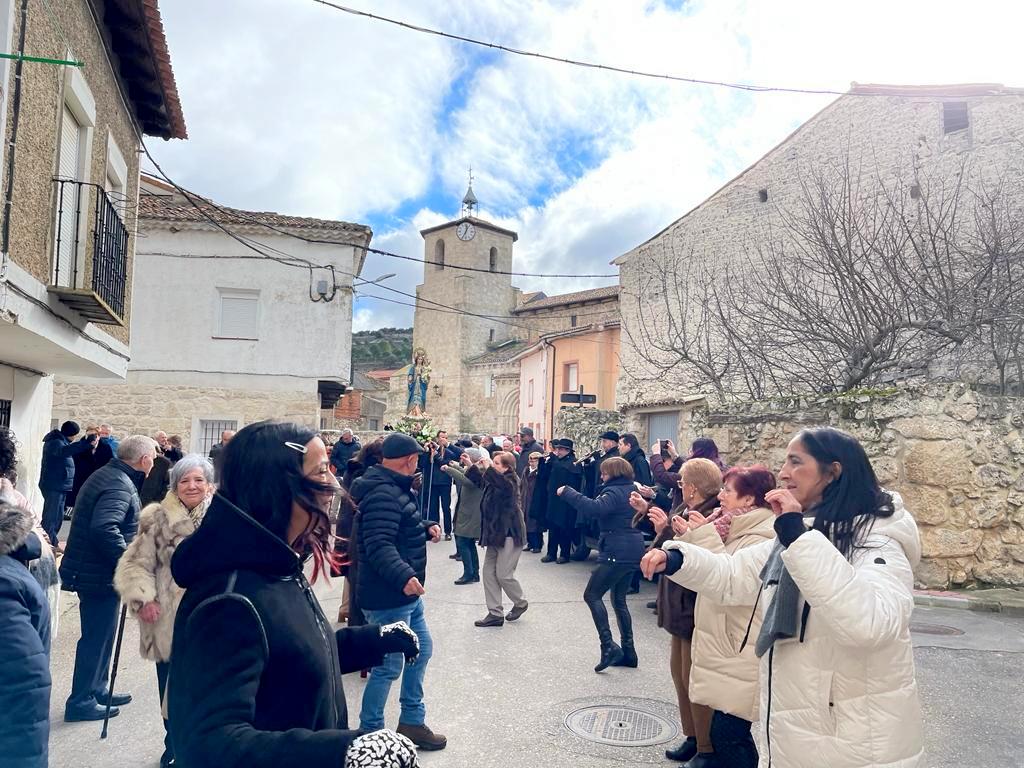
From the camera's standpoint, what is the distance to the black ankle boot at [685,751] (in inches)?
169

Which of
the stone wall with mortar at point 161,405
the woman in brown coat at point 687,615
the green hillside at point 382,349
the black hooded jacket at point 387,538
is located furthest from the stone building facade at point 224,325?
the green hillside at point 382,349

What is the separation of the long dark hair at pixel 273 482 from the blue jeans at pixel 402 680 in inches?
102

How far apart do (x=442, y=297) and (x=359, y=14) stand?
45797 mm

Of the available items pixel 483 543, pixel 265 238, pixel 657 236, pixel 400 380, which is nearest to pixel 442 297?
pixel 400 380

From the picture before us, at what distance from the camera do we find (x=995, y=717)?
4.90 metres

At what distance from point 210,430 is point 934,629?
1550cm

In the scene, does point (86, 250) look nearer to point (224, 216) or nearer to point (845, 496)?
point (845, 496)

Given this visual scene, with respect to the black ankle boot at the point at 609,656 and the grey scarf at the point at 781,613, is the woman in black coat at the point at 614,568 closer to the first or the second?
the black ankle boot at the point at 609,656

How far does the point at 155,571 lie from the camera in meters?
3.93

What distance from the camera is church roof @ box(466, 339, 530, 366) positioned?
4825 cm

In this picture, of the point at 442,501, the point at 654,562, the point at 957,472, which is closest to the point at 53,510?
the point at 442,501

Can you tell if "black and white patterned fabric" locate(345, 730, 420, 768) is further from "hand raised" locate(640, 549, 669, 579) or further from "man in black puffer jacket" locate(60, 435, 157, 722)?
"man in black puffer jacket" locate(60, 435, 157, 722)

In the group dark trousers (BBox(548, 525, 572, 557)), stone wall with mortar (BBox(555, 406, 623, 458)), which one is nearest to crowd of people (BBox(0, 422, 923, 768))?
dark trousers (BBox(548, 525, 572, 557))

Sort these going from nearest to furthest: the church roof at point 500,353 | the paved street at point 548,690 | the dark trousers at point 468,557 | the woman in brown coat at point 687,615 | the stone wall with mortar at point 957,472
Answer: the woman in brown coat at point 687,615 → the paved street at point 548,690 → the stone wall with mortar at point 957,472 → the dark trousers at point 468,557 → the church roof at point 500,353
